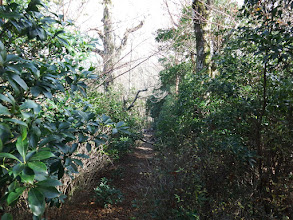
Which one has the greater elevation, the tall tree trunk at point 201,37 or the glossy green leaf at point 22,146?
the tall tree trunk at point 201,37

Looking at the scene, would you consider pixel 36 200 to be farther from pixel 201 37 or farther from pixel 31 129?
pixel 201 37

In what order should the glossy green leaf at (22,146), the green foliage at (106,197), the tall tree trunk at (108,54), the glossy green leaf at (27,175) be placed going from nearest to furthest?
the glossy green leaf at (27,175), the glossy green leaf at (22,146), the green foliage at (106,197), the tall tree trunk at (108,54)

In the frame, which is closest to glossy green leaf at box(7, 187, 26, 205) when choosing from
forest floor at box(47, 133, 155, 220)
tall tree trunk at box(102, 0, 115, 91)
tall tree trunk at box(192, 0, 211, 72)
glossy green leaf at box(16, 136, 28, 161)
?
glossy green leaf at box(16, 136, 28, 161)

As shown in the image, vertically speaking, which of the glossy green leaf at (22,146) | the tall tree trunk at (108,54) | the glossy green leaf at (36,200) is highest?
the tall tree trunk at (108,54)

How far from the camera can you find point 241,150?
2.33 m

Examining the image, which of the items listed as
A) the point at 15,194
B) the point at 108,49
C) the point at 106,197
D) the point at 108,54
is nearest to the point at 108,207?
the point at 106,197

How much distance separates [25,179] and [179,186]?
2.32m

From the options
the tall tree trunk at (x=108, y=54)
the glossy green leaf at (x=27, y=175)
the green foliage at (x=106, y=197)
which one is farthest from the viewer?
the tall tree trunk at (x=108, y=54)

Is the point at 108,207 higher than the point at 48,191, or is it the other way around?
the point at 48,191

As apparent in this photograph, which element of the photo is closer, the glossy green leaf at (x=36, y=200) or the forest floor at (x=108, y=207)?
the glossy green leaf at (x=36, y=200)

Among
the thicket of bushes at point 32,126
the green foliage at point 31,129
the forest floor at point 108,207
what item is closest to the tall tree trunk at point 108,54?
the thicket of bushes at point 32,126

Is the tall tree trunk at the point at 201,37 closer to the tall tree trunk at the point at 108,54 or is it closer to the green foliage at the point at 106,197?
the tall tree trunk at the point at 108,54

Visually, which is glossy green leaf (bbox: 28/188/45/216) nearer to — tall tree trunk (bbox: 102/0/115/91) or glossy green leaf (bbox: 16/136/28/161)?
glossy green leaf (bbox: 16/136/28/161)

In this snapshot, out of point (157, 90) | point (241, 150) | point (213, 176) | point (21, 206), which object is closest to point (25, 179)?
point (241, 150)
